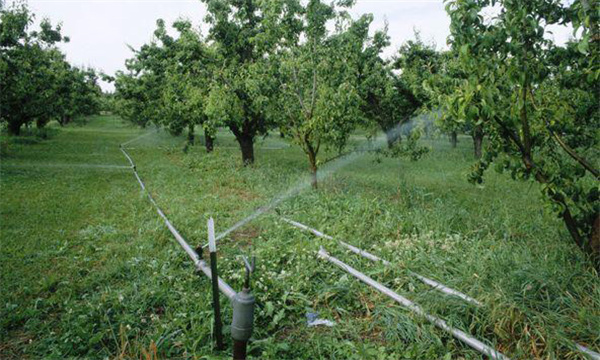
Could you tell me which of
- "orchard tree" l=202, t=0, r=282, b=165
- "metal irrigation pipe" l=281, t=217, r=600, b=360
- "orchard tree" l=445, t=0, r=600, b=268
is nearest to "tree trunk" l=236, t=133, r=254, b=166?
"orchard tree" l=202, t=0, r=282, b=165

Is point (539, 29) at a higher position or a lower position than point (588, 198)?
higher

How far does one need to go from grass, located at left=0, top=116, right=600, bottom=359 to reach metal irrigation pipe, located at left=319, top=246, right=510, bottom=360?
0.28 ft

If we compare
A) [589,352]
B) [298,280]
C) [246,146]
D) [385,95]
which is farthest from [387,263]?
[385,95]

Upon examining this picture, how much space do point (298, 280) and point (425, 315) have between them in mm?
1562

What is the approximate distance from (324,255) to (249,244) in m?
1.54

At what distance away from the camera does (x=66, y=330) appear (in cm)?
386

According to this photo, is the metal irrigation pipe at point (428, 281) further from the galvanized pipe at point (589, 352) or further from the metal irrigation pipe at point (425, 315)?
the metal irrigation pipe at point (425, 315)

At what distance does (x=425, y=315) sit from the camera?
12.0ft

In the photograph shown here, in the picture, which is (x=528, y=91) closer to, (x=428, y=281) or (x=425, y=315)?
(x=428, y=281)

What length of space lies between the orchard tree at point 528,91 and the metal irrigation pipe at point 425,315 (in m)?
1.65

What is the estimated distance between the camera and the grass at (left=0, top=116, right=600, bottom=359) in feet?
11.4

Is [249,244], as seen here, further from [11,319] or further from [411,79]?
[411,79]

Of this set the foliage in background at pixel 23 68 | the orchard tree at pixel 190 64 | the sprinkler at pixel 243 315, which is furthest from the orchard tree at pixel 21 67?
the sprinkler at pixel 243 315

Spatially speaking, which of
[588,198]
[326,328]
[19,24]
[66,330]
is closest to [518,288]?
[588,198]
